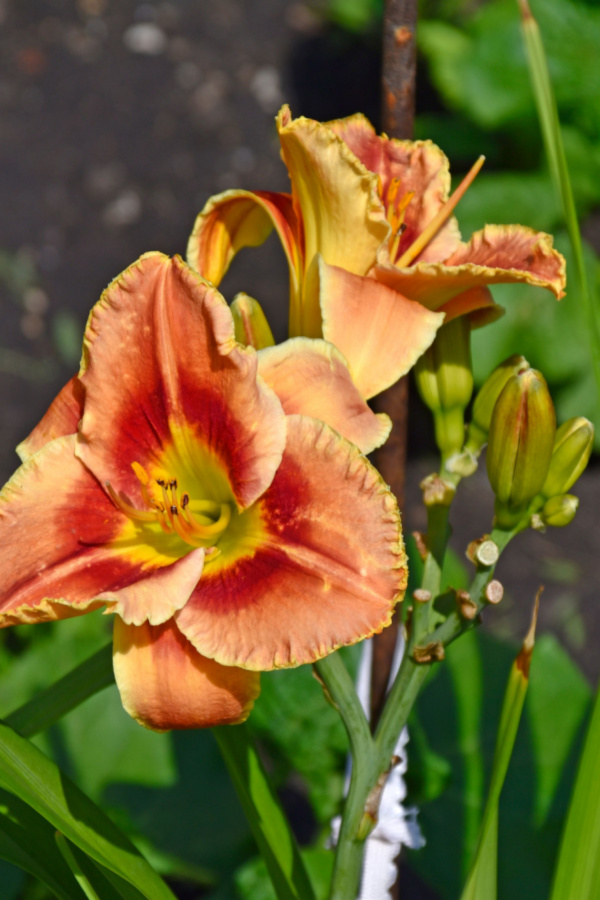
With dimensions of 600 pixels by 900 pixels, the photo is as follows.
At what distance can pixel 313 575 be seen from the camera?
23.9 inches

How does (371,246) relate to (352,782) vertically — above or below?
above

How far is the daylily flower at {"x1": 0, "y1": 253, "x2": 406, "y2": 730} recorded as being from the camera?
0.59 meters

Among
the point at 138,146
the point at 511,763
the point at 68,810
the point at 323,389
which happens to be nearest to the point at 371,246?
the point at 323,389

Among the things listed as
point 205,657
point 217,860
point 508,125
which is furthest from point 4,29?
point 205,657

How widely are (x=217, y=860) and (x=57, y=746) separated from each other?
0.30 meters

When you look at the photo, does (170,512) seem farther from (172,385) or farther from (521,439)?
(521,439)

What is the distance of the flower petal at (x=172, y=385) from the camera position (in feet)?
2.05

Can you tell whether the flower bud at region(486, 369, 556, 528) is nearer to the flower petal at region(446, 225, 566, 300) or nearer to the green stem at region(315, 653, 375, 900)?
the flower petal at region(446, 225, 566, 300)

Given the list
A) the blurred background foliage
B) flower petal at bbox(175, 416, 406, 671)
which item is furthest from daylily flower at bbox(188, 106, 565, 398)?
the blurred background foliage

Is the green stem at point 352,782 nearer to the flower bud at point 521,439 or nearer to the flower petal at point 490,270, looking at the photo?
the flower bud at point 521,439

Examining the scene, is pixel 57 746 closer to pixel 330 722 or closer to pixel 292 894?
pixel 330 722

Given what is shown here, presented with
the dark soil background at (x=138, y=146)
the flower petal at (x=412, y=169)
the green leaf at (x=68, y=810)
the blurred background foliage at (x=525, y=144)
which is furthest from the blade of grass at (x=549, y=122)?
the dark soil background at (x=138, y=146)

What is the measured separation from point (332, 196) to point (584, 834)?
1.60 feet

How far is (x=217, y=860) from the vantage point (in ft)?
4.50
